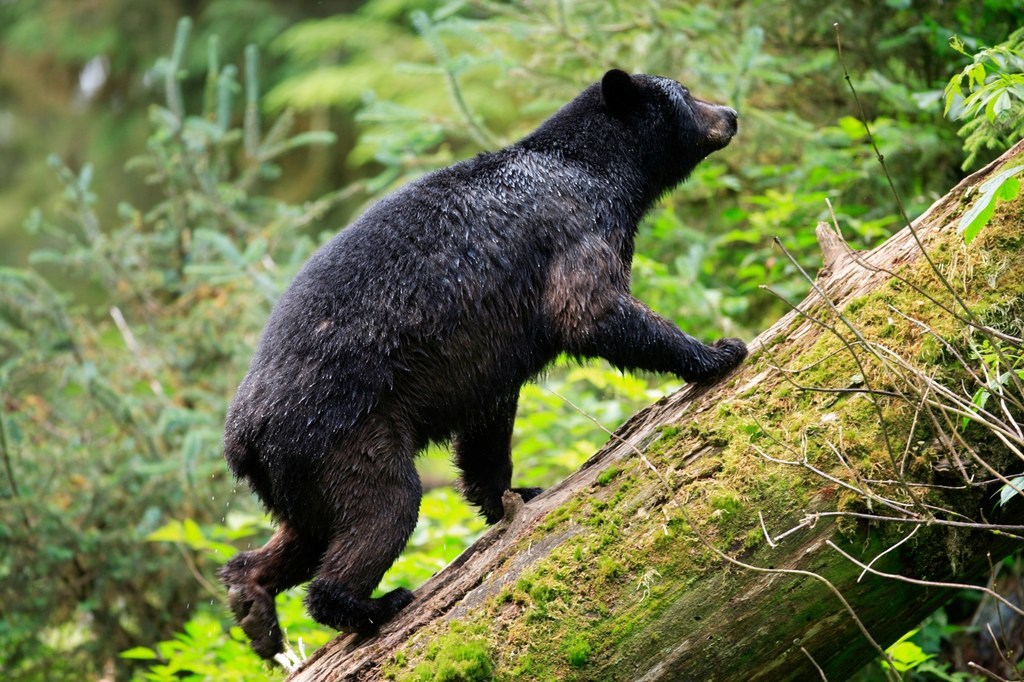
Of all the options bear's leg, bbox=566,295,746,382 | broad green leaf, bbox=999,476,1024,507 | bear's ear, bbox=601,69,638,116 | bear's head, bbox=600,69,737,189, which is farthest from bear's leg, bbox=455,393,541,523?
broad green leaf, bbox=999,476,1024,507

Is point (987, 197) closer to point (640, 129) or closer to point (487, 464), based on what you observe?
point (640, 129)

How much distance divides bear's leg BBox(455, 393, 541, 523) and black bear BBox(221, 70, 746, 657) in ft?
0.38

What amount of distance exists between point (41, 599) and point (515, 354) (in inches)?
174

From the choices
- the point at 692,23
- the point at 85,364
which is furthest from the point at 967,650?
the point at 85,364

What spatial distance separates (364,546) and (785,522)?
155 centimetres

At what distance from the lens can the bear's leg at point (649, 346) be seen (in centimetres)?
351

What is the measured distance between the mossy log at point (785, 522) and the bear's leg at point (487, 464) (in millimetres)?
1069

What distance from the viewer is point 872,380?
3035 mm

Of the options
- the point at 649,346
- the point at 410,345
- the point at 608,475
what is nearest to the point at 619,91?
the point at 649,346

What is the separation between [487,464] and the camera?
14.6 ft

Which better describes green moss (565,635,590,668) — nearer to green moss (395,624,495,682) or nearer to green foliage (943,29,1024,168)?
green moss (395,624,495,682)

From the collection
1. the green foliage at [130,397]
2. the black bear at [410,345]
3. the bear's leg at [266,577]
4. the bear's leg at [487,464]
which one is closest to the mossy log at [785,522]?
the black bear at [410,345]

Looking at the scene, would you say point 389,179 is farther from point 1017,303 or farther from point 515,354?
point 1017,303

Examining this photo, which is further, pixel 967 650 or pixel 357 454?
pixel 967 650
